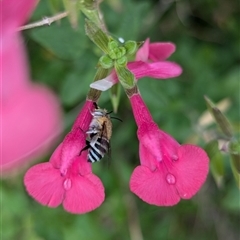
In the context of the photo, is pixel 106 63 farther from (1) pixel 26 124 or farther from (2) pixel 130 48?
(1) pixel 26 124

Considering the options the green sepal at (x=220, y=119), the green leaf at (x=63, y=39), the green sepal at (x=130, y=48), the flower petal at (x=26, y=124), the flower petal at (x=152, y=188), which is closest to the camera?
the flower petal at (x=26, y=124)

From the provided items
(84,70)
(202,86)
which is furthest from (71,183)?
(202,86)

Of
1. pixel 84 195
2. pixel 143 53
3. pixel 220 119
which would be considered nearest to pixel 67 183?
pixel 84 195

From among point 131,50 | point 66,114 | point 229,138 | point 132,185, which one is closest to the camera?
point 132,185

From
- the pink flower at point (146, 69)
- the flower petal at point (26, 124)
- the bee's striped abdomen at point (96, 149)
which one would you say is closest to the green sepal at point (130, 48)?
the pink flower at point (146, 69)

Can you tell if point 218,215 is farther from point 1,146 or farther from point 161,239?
point 1,146

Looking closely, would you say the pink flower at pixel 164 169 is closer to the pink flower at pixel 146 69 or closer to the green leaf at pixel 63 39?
the pink flower at pixel 146 69
